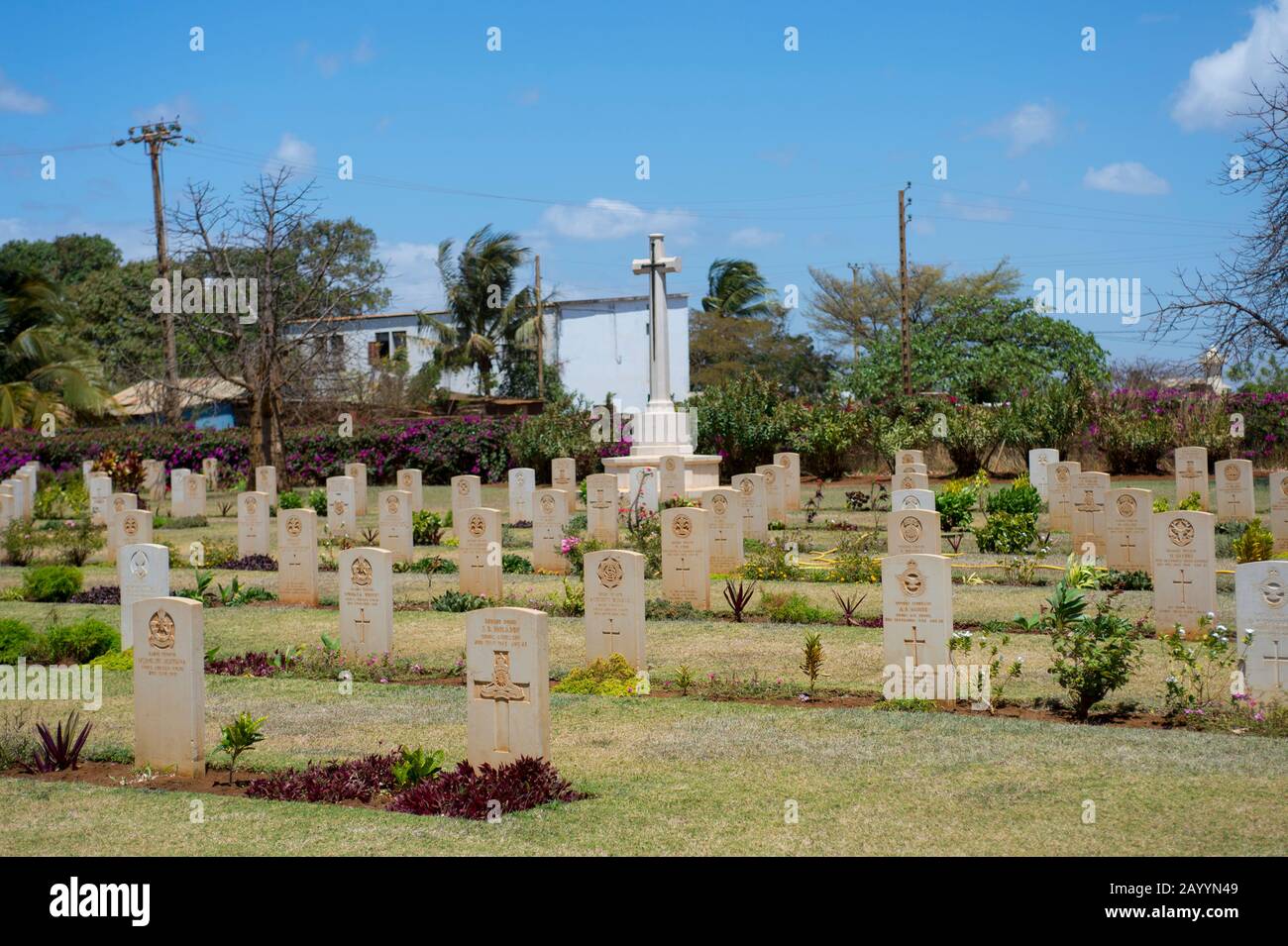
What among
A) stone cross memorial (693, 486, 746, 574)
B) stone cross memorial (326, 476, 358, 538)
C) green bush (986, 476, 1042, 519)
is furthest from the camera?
stone cross memorial (326, 476, 358, 538)

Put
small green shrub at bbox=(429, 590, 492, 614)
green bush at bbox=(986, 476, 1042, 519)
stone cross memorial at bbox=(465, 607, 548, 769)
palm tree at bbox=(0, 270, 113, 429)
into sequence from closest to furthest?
stone cross memorial at bbox=(465, 607, 548, 769), small green shrub at bbox=(429, 590, 492, 614), green bush at bbox=(986, 476, 1042, 519), palm tree at bbox=(0, 270, 113, 429)

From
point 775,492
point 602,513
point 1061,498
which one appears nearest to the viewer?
point 602,513

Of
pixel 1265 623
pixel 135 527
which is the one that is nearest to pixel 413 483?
pixel 135 527

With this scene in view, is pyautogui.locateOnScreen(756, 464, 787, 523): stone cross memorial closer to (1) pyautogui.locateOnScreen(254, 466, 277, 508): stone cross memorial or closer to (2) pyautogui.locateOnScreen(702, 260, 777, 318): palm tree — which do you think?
(1) pyautogui.locateOnScreen(254, 466, 277, 508): stone cross memorial

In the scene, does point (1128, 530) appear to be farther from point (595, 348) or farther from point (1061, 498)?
point (595, 348)

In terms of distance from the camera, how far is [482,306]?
1969 inches

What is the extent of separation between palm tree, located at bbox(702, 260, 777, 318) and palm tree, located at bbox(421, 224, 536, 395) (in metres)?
13.2

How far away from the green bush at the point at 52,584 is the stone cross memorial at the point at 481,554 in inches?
203

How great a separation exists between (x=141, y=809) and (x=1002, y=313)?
4328 centimetres

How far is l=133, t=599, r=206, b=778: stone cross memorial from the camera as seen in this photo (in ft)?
27.6

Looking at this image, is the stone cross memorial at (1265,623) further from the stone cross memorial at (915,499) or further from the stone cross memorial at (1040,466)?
the stone cross memorial at (1040,466)

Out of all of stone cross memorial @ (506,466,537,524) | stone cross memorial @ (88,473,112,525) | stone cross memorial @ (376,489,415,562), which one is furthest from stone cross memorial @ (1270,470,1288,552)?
stone cross memorial @ (88,473,112,525)

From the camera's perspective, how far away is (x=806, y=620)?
13.9 m

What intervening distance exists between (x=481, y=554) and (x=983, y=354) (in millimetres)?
32438
